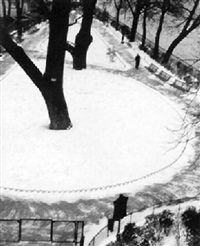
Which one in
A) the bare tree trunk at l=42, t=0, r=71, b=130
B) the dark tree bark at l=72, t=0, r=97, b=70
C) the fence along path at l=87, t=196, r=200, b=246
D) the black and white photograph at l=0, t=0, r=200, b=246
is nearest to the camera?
the fence along path at l=87, t=196, r=200, b=246

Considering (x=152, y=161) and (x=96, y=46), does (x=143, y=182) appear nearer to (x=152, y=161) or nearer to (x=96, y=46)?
(x=152, y=161)

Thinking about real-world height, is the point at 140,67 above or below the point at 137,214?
below

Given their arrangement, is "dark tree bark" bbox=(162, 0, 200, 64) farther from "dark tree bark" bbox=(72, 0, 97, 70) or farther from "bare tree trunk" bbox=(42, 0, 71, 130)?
"bare tree trunk" bbox=(42, 0, 71, 130)

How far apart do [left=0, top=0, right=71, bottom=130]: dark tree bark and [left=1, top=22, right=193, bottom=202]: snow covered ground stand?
2.13ft

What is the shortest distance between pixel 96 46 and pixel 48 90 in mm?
16141

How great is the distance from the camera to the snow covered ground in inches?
532

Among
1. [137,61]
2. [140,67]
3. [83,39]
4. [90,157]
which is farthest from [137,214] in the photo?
[140,67]

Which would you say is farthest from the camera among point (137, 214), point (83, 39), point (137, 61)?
point (137, 61)

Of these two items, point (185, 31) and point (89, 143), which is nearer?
point (89, 143)

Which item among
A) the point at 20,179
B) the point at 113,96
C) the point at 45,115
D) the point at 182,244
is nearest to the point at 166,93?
the point at 113,96

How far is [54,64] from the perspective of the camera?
15.6 m

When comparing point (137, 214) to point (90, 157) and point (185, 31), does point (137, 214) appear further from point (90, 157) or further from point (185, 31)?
point (185, 31)

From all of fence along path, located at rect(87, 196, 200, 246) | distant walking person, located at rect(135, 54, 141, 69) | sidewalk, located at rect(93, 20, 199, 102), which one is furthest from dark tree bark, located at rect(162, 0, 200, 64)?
fence along path, located at rect(87, 196, 200, 246)

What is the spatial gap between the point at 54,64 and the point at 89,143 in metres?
2.83
